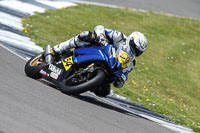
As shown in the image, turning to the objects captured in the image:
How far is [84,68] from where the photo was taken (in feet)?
22.5

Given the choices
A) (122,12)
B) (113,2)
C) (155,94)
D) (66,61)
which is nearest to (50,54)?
(66,61)

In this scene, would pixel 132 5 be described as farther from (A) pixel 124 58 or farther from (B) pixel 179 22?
(A) pixel 124 58

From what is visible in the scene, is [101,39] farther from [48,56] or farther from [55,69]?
[48,56]

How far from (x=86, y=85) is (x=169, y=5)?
584 inches

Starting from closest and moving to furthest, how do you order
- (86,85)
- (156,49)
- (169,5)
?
(86,85), (156,49), (169,5)

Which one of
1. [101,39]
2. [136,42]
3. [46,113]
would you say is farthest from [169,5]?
[46,113]

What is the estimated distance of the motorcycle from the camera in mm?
6504

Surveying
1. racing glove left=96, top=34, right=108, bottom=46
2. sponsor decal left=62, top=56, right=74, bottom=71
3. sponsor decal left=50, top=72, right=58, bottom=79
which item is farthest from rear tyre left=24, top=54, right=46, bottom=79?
racing glove left=96, top=34, right=108, bottom=46

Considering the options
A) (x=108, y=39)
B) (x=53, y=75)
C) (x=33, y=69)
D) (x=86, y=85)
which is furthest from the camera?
(x=33, y=69)

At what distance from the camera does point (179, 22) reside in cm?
1836

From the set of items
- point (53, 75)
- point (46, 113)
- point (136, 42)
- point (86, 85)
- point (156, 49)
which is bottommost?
point (156, 49)

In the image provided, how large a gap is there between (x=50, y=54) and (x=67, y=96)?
116 centimetres

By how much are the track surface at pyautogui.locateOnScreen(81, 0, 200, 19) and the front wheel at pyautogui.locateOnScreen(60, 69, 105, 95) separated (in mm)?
12474

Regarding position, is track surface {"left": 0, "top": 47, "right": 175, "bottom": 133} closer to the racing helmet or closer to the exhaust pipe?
the exhaust pipe
